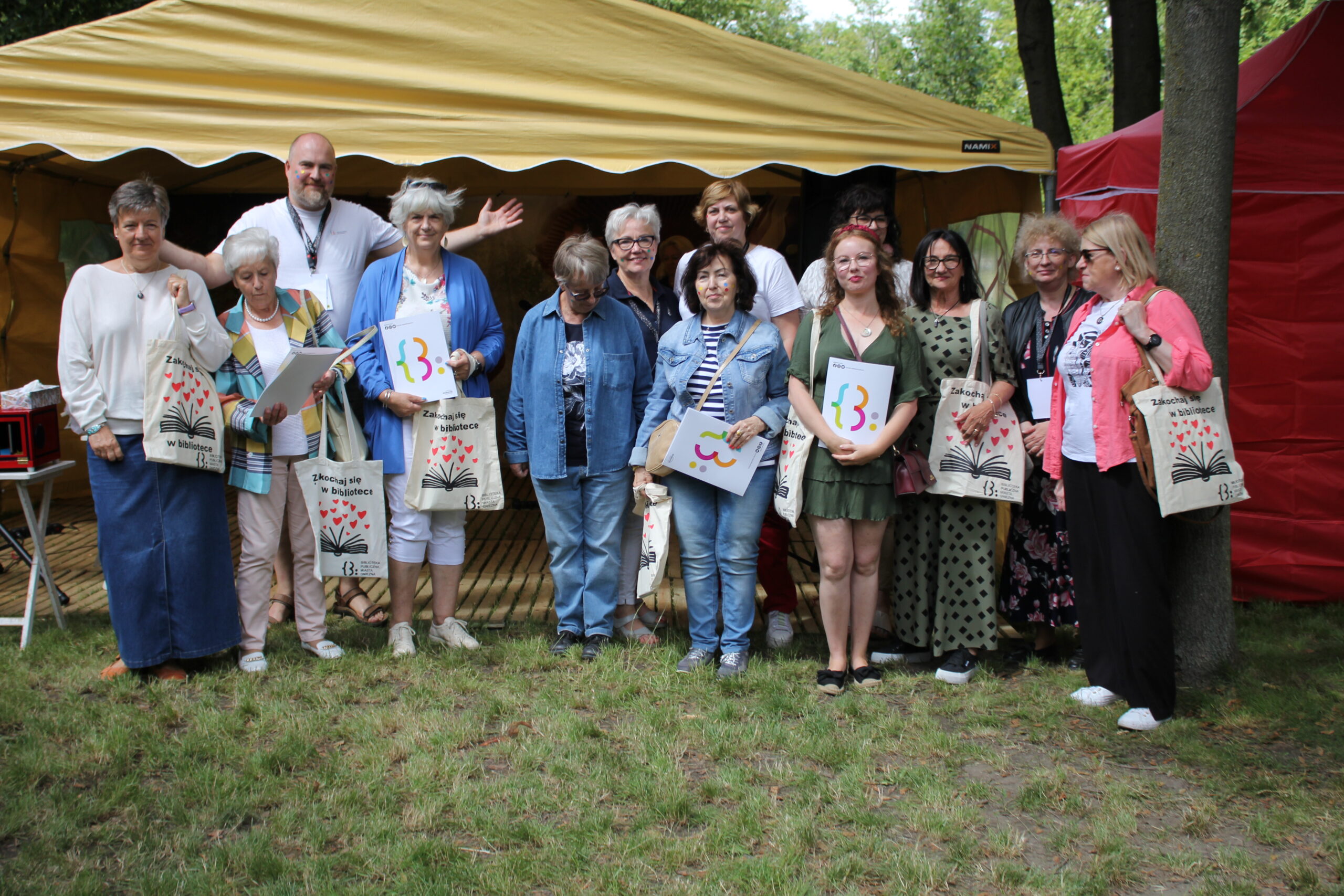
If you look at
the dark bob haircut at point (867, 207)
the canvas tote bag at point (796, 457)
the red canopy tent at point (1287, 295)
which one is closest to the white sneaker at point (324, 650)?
the canvas tote bag at point (796, 457)

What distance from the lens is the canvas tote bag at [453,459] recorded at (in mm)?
4285

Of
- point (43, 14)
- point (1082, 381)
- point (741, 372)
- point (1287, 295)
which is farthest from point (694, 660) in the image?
point (43, 14)

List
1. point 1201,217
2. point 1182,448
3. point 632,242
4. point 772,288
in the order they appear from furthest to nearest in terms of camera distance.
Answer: point 772,288, point 632,242, point 1201,217, point 1182,448

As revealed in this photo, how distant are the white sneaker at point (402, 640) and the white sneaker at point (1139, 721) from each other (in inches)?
113

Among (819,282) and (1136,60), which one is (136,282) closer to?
(819,282)

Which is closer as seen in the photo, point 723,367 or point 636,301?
point 723,367

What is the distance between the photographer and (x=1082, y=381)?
3836 millimetres

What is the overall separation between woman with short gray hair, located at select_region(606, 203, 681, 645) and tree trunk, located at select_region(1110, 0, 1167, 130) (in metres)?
5.84

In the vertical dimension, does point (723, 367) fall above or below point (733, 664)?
above

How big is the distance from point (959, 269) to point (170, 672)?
3610 mm

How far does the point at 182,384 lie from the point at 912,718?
3072 mm

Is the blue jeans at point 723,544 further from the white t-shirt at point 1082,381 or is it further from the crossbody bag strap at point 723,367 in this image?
the white t-shirt at point 1082,381

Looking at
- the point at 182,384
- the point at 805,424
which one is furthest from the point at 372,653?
the point at 805,424

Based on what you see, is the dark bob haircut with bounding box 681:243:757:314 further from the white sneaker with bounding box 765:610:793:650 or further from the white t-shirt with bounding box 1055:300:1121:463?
the white sneaker with bounding box 765:610:793:650
